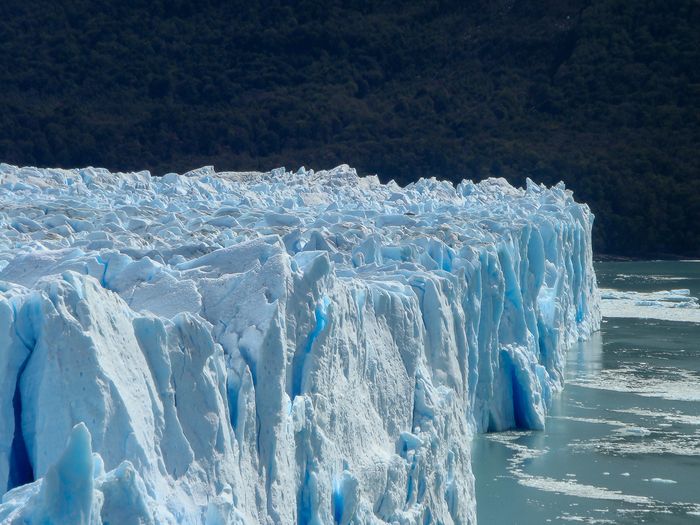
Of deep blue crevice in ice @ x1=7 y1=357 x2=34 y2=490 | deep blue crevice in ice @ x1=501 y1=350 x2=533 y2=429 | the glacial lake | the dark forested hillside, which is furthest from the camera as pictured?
the dark forested hillside

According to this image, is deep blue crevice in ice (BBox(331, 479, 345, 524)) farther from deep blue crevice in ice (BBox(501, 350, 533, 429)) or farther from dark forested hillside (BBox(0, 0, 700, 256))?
dark forested hillside (BBox(0, 0, 700, 256))

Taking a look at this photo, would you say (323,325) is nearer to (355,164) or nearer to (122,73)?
(355,164)

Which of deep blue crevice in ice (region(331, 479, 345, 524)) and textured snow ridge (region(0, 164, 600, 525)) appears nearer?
textured snow ridge (region(0, 164, 600, 525))

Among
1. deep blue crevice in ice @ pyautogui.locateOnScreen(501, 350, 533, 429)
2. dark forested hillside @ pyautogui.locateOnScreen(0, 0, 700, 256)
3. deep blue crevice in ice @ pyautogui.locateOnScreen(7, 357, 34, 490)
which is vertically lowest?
deep blue crevice in ice @ pyautogui.locateOnScreen(501, 350, 533, 429)

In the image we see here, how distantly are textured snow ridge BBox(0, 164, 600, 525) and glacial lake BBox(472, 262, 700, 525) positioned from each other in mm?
538

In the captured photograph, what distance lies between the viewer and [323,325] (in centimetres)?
570

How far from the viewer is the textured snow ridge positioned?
3.89m

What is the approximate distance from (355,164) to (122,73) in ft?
31.4

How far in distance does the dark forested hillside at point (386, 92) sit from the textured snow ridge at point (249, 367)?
2247 cm

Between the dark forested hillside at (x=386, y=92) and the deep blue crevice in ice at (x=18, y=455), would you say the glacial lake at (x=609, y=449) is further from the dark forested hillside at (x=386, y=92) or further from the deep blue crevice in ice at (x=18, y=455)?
the dark forested hillside at (x=386, y=92)

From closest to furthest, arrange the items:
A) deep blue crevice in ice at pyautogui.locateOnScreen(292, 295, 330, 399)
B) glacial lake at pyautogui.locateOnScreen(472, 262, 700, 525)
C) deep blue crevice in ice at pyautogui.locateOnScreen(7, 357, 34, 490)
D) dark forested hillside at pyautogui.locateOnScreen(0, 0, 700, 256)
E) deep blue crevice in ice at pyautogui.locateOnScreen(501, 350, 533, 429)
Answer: deep blue crevice in ice at pyautogui.locateOnScreen(7, 357, 34, 490), deep blue crevice in ice at pyautogui.locateOnScreen(292, 295, 330, 399), glacial lake at pyautogui.locateOnScreen(472, 262, 700, 525), deep blue crevice in ice at pyautogui.locateOnScreen(501, 350, 533, 429), dark forested hillside at pyautogui.locateOnScreen(0, 0, 700, 256)

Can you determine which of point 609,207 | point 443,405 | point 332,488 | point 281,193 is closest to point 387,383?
point 443,405

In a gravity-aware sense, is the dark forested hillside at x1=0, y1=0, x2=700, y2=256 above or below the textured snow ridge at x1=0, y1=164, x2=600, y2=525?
above

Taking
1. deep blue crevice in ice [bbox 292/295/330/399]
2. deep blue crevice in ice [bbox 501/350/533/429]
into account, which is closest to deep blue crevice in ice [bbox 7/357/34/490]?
deep blue crevice in ice [bbox 292/295/330/399]
